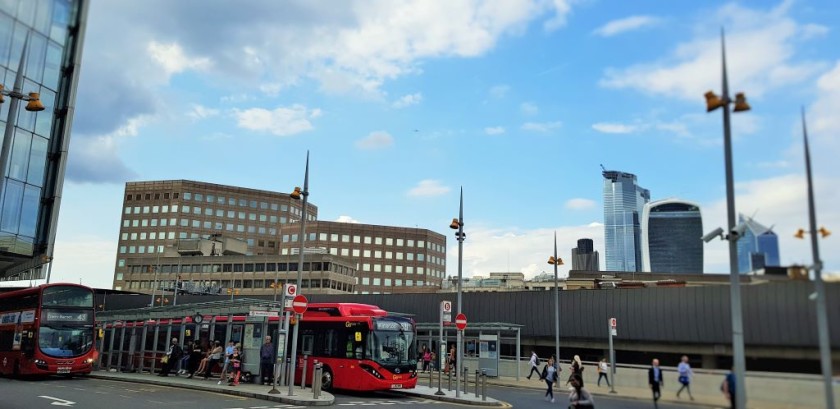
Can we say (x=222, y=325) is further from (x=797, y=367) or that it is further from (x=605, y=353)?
(x=797, y=367)

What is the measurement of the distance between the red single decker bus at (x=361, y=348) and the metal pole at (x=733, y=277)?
17226 mm

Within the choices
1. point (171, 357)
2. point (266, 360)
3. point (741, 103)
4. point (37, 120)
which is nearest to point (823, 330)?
point (741, 103)

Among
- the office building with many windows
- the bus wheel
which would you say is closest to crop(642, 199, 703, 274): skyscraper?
the bus wheel

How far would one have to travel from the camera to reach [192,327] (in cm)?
3011

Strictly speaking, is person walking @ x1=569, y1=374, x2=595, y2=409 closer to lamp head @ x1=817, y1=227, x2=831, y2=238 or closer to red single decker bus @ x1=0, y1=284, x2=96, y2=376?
lamp head @ x1=817, y1=227, x2=831, y2=238

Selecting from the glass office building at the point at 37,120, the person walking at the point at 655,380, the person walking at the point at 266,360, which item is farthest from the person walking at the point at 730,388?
the glass office building at the point at 37,120

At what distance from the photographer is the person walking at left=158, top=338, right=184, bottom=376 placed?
28641 millimetres

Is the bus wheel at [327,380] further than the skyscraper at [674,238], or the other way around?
the bus wheel at [327,380]

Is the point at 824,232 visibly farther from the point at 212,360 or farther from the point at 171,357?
the point at 171,357

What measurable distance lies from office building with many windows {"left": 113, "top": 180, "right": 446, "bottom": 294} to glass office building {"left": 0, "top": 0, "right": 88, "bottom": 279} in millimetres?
85504

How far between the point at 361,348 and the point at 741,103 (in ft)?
60.9

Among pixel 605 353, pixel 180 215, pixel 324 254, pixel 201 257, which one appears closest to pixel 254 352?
pixel 605 353

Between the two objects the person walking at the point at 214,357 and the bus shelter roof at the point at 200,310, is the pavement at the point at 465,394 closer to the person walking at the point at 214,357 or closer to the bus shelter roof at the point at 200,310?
the person walking at the point at 214,357

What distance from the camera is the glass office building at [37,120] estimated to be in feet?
117
